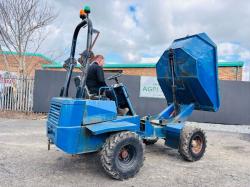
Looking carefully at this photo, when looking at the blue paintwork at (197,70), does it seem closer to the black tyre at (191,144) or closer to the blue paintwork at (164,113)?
the blue paintwork at (164,113)

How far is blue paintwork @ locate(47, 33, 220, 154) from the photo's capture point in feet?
15.2

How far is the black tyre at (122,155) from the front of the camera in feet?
15.5

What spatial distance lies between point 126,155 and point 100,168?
0.76 metres

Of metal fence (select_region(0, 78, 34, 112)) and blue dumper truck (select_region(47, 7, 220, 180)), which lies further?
metal fence (select_region(0, 78, 34, 112))

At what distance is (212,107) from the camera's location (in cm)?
668

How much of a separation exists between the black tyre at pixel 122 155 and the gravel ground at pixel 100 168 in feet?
0.55

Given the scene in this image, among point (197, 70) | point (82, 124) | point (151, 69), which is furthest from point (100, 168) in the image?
point (151, 69)

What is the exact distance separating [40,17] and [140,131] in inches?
460

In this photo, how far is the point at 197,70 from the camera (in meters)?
6.17

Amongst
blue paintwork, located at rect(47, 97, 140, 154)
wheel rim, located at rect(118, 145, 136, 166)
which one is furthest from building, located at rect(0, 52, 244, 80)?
wheel rim, located at rect(118, 145, 136, 166)

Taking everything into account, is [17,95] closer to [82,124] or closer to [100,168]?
[100,168]

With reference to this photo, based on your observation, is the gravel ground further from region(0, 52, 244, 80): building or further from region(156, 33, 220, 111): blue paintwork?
region(0, 52, 244, 80): building

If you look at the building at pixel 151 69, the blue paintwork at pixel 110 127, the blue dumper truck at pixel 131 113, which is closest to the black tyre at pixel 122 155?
the blue dumper truck at pixel 131 113

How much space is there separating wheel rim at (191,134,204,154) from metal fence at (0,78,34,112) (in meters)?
9.50
